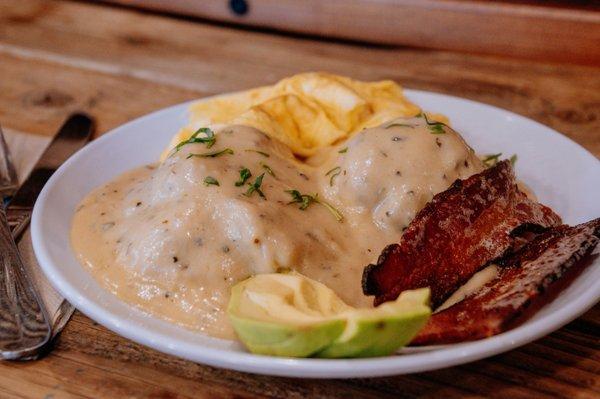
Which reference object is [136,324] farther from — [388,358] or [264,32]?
[264,32]

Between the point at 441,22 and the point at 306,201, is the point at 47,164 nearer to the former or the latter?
the point at 306,201

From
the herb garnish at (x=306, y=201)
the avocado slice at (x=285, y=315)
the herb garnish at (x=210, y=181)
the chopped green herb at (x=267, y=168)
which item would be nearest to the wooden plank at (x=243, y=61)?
the herb garnish at (x=306, y=201)

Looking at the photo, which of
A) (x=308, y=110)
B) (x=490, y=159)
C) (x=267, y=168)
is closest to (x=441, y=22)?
(x=308, y=110)

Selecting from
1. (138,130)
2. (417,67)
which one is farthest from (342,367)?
(417,67)

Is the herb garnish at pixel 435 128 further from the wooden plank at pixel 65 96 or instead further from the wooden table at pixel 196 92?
the wooden plank at pixel 65 96

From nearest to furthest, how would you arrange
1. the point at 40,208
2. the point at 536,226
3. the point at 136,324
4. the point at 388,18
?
the point at 136,324, the point at 536,226, the point at 40,208, the point at 388,18

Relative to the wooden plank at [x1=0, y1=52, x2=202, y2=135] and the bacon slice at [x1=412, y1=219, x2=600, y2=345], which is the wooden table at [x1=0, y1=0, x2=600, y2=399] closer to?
the wooden plank at [x1=0, y1=52, x2=202, y2=135]
